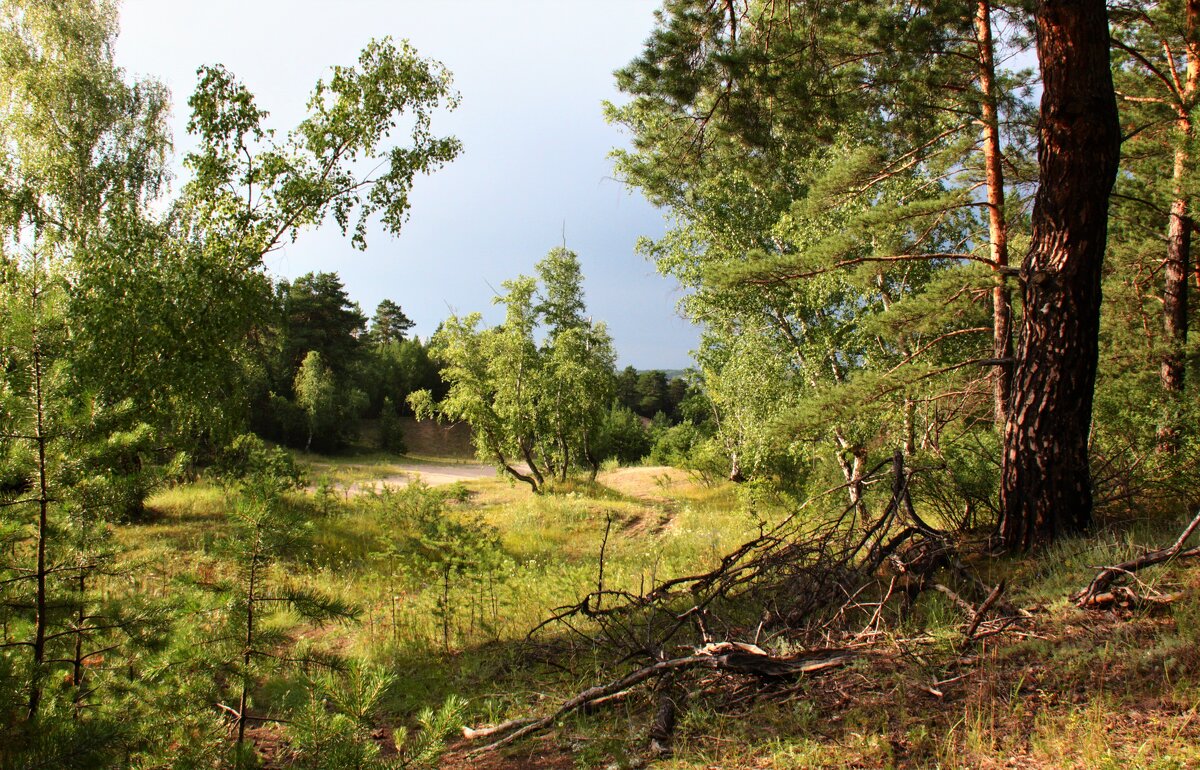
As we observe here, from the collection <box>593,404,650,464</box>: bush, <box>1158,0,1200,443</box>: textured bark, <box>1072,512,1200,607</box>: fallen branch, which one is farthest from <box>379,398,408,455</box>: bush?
<box>1072,512,1200,607</box>: fallen branch

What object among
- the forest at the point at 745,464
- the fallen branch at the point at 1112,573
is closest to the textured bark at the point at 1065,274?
the forest at the point at 745,464

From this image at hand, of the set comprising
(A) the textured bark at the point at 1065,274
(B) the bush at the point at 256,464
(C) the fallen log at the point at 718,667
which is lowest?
(C) the fallen log at the point at 718,667

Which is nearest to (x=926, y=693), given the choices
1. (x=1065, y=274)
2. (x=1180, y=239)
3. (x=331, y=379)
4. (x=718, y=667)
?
(x=718, y=667)

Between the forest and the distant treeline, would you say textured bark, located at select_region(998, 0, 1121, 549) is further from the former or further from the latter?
the distant treeline

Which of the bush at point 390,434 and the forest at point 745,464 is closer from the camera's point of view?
the forest at point 745,464

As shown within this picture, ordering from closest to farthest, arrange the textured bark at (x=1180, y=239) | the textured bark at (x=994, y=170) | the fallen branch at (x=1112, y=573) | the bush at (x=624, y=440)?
1. the fallen branch at (x=1112, y=573)
2. the textured bark at (x=994, y=170)
3. the textured bark at (x=1180, y=239)
4. the bush at (x=624, y=440)

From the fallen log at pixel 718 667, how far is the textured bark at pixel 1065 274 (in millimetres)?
2441

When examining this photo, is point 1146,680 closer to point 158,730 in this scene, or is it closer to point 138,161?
point 158,730

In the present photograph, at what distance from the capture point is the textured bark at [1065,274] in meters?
4.32

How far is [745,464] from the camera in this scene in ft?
42.9

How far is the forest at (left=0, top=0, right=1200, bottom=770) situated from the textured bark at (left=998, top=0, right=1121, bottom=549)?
22 mm

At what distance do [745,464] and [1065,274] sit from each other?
9032 mm

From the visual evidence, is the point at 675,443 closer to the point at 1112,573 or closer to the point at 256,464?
the point at 256,464

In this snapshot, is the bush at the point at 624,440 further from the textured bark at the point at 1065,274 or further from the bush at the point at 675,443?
the textured bark at the point at 1065,274
